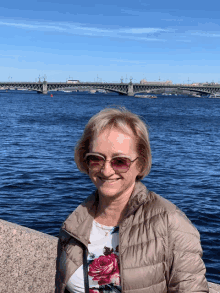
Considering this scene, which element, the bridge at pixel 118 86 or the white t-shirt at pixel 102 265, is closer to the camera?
the white t-shirt at pixel 102 265

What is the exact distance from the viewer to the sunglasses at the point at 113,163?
91.7 inches

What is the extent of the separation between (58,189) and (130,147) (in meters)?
15.0

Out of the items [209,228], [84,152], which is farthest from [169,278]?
[209,228]

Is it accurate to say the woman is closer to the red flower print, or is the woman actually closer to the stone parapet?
the red flower print

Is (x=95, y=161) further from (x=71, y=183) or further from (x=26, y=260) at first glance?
(x=71, y=183)

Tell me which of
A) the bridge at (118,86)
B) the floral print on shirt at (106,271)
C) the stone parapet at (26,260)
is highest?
the bridge at (118,86)

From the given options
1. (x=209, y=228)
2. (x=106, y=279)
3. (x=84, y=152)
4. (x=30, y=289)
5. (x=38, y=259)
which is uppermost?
(x=84, y=152)

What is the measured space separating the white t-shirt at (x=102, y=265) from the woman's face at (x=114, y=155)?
237mm

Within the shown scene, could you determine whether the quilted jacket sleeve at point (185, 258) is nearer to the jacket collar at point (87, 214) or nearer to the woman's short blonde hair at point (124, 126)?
the jacket collar at point (87, 214)

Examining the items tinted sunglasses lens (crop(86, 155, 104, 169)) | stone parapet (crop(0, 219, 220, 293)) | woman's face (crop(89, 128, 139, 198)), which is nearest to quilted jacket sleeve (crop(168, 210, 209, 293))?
woman's face (crop(89, 128, 139, 198))

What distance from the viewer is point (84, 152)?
102 inches

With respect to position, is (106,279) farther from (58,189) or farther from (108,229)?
(58,189)

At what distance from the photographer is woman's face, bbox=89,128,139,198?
2.34 metres

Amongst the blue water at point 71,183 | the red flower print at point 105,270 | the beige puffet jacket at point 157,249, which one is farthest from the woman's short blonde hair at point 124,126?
the blue water at point 71,183
